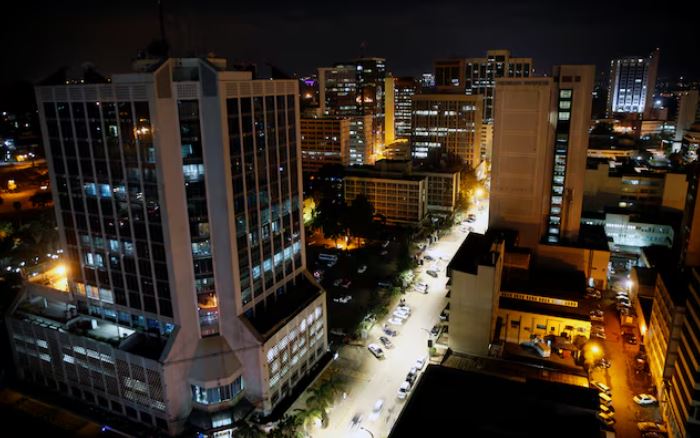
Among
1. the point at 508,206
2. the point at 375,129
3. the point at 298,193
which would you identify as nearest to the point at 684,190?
the point at 508,206

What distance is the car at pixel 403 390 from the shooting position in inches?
1998

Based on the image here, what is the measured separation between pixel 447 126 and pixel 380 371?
99.2m

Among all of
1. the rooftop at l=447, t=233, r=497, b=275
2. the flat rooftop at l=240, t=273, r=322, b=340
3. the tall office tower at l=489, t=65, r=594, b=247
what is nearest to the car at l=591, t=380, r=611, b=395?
the rooftop at l=447, t=233, r=497, b=275

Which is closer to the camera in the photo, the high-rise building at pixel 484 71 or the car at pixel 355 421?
the car at pixel 355 421

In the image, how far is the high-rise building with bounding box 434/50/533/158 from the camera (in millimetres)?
181500

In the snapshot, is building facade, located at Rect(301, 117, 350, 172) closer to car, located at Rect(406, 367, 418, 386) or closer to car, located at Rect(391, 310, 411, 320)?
car, located at Rect(391, 310, 411, 320)

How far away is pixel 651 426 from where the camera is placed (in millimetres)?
45719

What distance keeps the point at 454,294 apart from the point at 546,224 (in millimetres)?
32659

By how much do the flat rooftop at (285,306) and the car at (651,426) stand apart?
33632mm

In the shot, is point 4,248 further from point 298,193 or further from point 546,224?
point 546,224

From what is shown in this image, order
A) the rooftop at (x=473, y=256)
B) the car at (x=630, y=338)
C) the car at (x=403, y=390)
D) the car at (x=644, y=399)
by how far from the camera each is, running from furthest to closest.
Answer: the car at (x=630, y=338) < the rooftop at (x=473, y=256) < the car at (x=403, y=390) < the car at (x=644, y=399)

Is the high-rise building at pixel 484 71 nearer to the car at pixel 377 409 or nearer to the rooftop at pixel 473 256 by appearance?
the rooftop at pixel 473 256

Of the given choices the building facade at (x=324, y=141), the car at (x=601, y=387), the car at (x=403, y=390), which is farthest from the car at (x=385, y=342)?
the building facade at (x=324, y=141)

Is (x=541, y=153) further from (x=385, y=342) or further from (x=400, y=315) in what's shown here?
(x=385, y=342)
